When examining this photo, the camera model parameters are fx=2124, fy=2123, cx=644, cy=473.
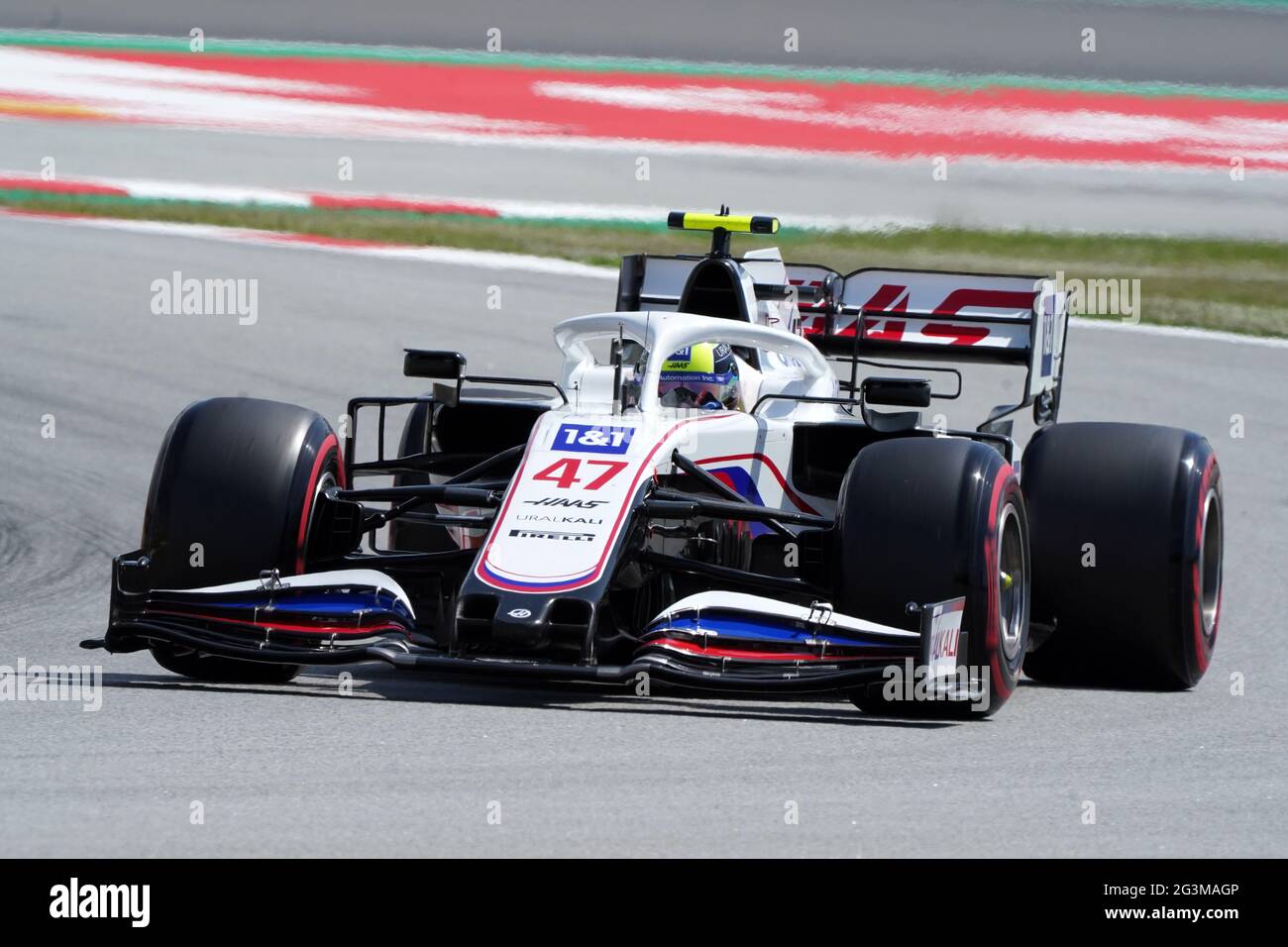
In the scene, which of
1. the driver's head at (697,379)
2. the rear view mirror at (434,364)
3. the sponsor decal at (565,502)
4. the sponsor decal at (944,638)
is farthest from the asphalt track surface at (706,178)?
the sponsor decal at (944,638)

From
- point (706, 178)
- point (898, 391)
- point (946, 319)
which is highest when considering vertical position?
point (706, 178)

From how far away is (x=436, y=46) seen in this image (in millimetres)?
Result: 25266

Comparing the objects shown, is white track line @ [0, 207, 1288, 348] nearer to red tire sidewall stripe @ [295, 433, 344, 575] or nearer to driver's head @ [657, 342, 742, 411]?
driver's head @ [657, 342, 742, 411]

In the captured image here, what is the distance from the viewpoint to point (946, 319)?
10.8 m

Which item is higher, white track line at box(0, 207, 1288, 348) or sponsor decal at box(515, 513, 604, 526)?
white track line at box(0, 207, 1288, 348)

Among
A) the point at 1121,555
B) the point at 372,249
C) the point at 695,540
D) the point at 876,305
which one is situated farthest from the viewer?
the point at 372,249

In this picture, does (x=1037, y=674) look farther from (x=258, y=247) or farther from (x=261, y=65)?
Result: (x=261, y=65)

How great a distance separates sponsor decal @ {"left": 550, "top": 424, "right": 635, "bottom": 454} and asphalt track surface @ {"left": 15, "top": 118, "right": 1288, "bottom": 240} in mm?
14190

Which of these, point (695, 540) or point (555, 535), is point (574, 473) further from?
point (695, 540)

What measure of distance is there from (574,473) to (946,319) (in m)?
3.45

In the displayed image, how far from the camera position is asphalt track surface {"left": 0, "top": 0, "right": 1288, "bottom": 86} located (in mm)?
23344

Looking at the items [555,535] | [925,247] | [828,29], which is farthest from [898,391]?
[828,29]

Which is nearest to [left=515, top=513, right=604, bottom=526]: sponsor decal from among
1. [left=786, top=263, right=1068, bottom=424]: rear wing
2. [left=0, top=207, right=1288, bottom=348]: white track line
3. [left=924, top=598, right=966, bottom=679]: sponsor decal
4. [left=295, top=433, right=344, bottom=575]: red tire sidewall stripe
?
[left=295, top=433, right=344, bottom=575]: red tire sidewall stripe
